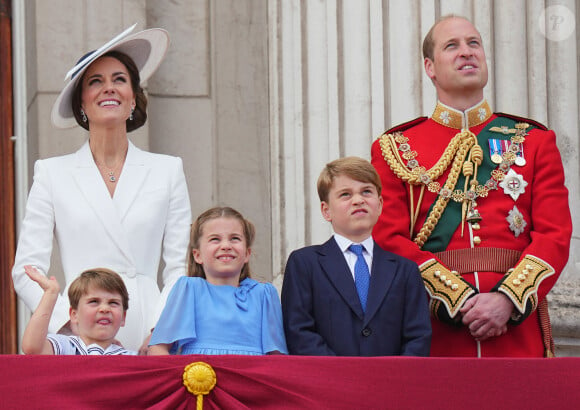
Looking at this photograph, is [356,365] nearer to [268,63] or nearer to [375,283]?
[375,283]

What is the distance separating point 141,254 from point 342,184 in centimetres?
80

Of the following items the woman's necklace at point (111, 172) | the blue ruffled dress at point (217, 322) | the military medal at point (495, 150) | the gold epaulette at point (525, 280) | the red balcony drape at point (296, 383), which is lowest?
the red balcony drape at point (296, 383)

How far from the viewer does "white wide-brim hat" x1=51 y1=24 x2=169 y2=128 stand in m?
5.30

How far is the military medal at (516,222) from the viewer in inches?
205

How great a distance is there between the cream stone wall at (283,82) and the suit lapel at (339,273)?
1981mm

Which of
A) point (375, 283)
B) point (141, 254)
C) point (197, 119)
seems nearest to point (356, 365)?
point (375, 283)

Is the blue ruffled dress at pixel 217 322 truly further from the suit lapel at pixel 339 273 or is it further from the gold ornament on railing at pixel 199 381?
the gold ornament on railing at pixel 199 381

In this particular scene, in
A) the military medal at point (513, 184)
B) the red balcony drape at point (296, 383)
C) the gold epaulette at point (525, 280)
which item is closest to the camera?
the red balcony drape at point (296, 383)

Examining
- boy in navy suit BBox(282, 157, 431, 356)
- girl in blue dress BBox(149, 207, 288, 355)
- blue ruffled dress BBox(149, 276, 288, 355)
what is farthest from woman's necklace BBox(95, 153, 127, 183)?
boy in navy suit BBox(282, 157, 431, 356)

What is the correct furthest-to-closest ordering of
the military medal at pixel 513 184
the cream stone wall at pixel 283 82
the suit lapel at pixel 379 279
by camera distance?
the cream stone wall at pixel 283 82 → the military medal at pixel 513 184 → the suit lapel at pixel 379 279

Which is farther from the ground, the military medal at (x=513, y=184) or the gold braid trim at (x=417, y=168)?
the gold braid trim at (x=417, y=168)

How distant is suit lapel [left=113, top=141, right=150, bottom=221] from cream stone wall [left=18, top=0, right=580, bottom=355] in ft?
4.72

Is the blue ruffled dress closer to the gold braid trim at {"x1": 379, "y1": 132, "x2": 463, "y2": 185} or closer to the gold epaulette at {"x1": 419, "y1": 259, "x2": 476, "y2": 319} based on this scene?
the gold epaulette at {"x1": 419, "y1": 259, "x2": 476, "y2": 319}

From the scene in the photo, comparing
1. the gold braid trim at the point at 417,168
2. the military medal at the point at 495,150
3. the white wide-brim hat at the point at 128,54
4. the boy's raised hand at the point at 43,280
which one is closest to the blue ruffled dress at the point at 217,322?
the boy's raised hand at the point at 43,280
